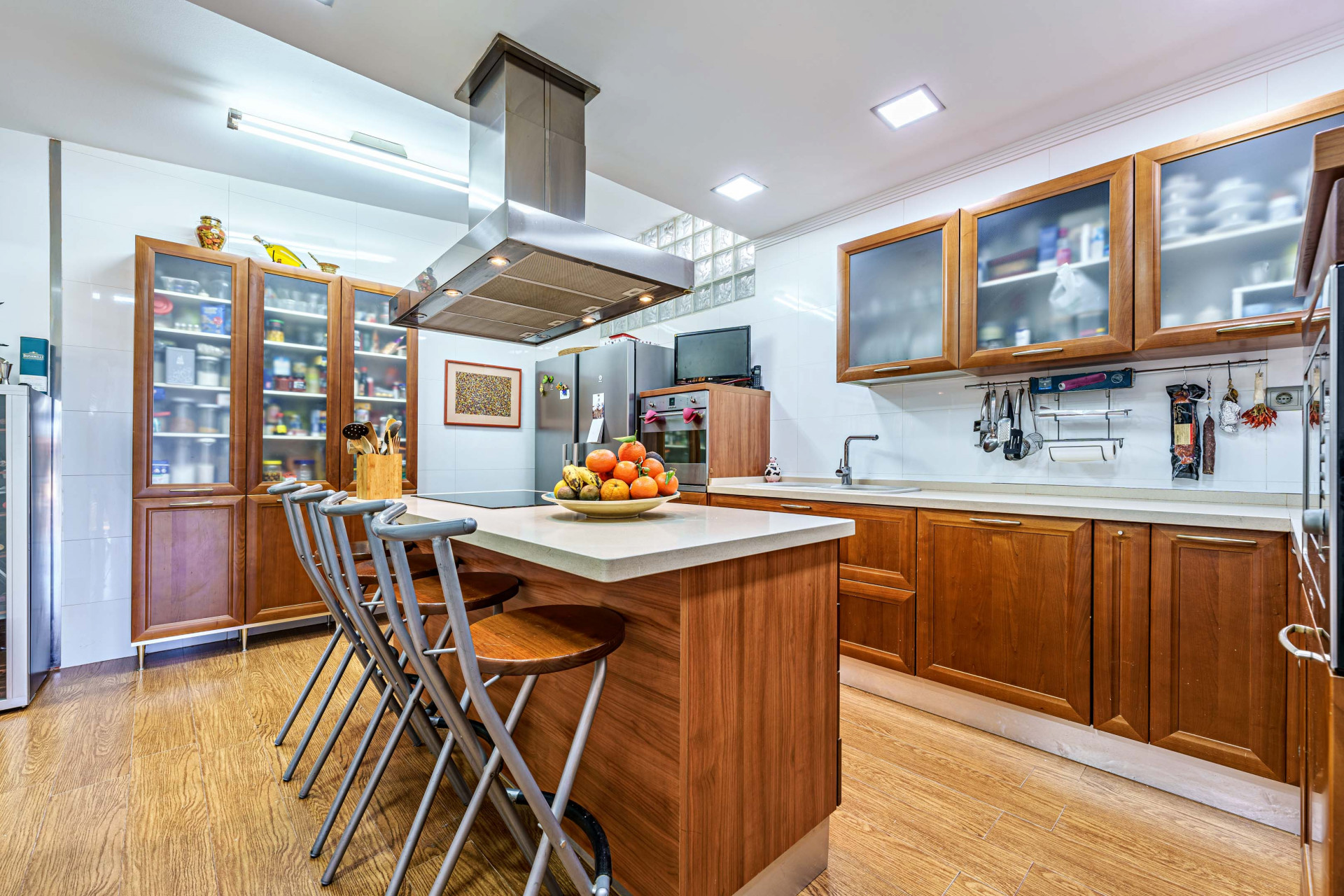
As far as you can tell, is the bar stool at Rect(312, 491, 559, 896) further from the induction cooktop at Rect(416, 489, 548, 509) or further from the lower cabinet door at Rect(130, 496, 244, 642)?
the lower cabinet door at Rect(130, 496, 244, 642)

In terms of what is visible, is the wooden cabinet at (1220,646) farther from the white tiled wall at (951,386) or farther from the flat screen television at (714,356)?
the flat screen television at (714,356)

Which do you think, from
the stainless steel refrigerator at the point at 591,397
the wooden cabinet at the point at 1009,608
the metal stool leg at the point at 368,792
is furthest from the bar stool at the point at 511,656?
the stainless steel refrigerator at the point at 591,397

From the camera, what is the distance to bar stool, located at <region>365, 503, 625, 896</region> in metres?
0.94

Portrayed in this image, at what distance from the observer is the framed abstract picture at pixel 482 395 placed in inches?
168

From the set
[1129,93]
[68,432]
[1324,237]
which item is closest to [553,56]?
[1324,237]

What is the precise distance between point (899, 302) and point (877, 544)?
1192 millimetres

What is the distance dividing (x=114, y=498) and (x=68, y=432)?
1.29ft

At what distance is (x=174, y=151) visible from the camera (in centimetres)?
305

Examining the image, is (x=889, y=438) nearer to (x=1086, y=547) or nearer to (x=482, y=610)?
(x=1086, y=547)

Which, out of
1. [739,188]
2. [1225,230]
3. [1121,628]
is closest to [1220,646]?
[1121,628]

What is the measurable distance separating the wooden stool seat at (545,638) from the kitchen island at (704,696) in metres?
0.08

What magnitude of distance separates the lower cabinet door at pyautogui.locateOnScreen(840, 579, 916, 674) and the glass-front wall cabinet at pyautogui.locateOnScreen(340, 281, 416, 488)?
280 centimetres

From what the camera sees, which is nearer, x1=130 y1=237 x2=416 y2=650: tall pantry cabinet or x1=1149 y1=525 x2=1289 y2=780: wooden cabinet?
x1=1149 y1=525 x2=1289 y2=780: wooden cabinet

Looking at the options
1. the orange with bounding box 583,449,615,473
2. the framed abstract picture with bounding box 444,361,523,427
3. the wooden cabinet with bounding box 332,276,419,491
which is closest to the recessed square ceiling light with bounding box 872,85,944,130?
the orange with bounding box 583,449,615,473
